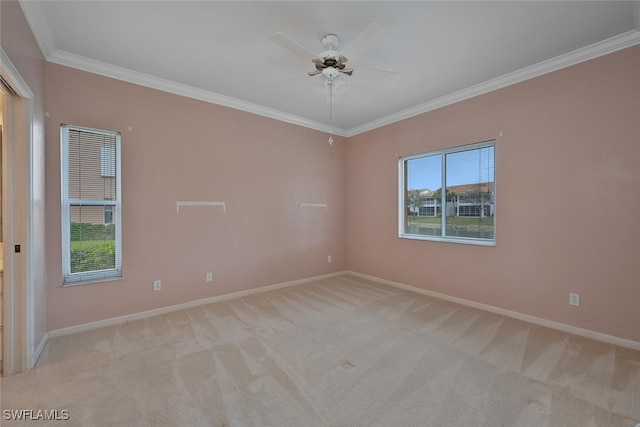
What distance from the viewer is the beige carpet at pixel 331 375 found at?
161cm

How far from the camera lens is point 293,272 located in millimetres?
4402

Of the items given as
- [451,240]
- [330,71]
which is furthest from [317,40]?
[451,240]

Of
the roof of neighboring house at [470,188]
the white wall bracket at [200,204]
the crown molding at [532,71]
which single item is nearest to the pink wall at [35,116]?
the white wall bracket at [200,204]

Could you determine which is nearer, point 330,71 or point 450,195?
point 330,71

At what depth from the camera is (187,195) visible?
10.9 ft

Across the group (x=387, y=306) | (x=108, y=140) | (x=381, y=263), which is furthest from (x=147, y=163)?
(x=381, y=263)

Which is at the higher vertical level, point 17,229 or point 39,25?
point 39,25

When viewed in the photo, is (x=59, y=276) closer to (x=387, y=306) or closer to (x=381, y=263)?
(x=387, y=306)

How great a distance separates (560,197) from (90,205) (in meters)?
4.92

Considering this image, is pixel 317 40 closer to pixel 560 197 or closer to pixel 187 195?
pixel 187 195

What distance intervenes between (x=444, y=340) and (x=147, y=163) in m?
3.71

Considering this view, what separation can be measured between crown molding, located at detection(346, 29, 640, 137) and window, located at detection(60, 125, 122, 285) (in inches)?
153

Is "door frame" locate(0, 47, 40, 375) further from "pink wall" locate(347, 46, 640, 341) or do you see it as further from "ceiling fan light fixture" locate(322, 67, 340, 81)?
"pink wall" locate(347, 46, 640, 341)

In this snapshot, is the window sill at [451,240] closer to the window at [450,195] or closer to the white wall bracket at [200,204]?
the window at [450,195]
